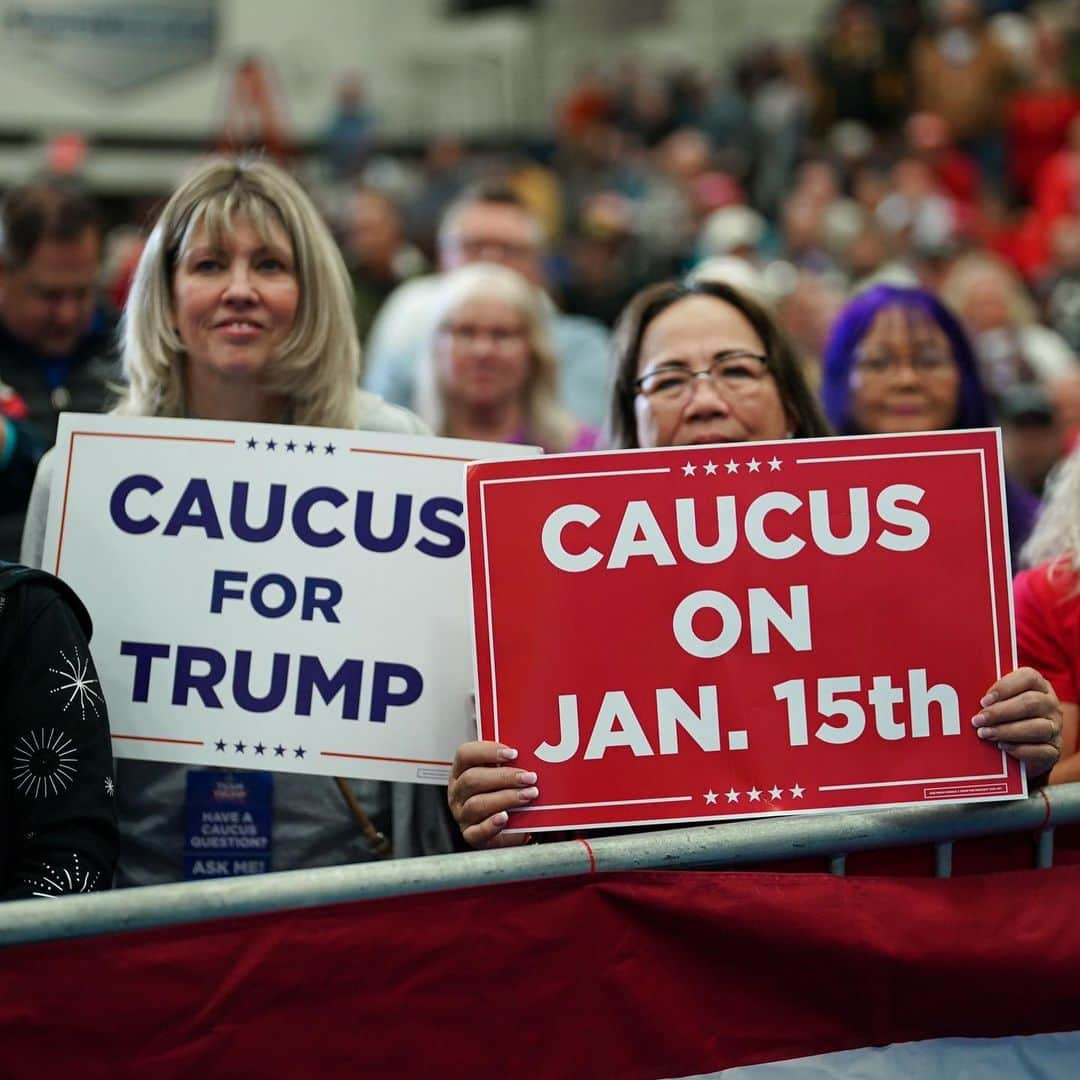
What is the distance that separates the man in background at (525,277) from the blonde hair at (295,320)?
2475 millimetres

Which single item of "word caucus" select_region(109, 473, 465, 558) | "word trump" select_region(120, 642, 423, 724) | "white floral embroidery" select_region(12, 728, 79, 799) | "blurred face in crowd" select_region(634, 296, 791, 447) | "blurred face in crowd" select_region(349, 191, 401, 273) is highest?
"blurred face in crowd" select_region(349, 191, 401, 273)

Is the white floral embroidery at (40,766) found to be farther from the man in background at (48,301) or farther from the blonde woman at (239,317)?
the man in background at (48,301)

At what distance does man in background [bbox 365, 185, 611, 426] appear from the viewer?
5.67 m

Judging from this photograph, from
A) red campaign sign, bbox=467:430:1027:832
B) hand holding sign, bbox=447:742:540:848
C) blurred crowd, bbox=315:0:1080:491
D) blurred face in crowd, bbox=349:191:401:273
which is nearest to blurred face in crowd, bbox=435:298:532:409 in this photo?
blurred crowd, bbox=315:0:1080:491

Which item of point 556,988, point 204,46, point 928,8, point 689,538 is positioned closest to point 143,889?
point 556,988

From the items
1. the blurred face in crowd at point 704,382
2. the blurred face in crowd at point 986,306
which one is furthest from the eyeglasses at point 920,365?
the blurred face in crowd at point 986,306

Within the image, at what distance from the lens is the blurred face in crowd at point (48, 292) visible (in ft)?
13.8

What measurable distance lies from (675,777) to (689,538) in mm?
322

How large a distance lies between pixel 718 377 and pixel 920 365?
0.96m

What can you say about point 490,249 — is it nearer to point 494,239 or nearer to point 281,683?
point 494,239

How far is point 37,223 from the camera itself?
4168 millimetres

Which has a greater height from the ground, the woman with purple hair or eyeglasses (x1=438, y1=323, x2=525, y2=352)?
eyeglasses (x1=438, y1=323, x2=525, y2=352)

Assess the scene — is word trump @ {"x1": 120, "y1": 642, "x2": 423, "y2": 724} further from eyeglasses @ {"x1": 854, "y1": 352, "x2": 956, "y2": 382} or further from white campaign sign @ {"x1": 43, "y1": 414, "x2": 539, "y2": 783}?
eyeglasses @ {"x1": 854, "y1": 352, "x2": 956, "y2": 382}

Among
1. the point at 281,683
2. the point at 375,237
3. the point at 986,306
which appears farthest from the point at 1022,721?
the point at 375,237
